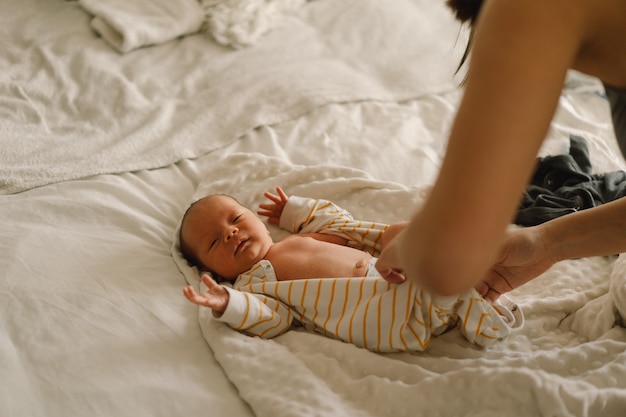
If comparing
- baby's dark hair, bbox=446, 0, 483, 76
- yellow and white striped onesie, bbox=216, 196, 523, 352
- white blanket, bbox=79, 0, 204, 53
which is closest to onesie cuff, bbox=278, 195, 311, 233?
yellow and white striped onesie, bbox=216, 196, 523, 352

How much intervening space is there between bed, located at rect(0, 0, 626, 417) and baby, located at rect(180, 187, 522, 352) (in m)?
0.04

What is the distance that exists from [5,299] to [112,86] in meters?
0.74

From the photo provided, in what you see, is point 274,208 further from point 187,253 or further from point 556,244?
point 556,244

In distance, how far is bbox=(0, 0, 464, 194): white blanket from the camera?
1471 mm

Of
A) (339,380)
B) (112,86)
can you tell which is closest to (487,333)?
(339,380)

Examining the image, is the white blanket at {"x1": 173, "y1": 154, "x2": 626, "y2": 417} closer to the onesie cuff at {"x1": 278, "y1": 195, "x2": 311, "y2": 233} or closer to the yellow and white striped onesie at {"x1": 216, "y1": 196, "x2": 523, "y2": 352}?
the yellow and white striped onesie at {"x1": 216, "y1": 196, "x2": 523, "y2": 352}

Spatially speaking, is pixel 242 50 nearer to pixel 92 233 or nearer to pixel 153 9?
pixel 153 9

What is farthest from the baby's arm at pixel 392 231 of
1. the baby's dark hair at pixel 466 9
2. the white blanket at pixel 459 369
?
the baby's dark hair at pixel 466 9

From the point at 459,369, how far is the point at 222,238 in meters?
0.54

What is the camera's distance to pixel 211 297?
3.43 feet

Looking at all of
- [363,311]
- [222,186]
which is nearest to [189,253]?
[222,186]

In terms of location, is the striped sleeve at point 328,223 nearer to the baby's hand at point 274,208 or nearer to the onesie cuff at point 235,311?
the baby's hand at point 274,208

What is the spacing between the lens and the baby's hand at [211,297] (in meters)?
1.02

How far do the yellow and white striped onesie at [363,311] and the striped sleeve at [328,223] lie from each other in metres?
0.14
